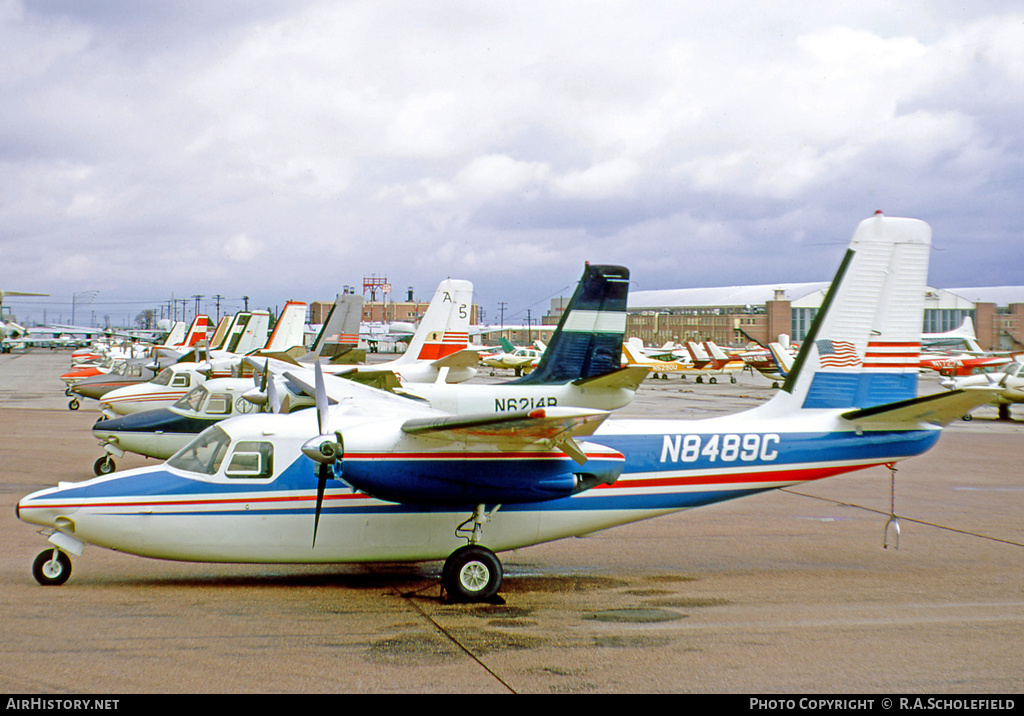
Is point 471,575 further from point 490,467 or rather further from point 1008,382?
point 1008,382

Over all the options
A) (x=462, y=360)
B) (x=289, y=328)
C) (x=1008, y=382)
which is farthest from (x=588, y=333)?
(x=1008, y=382)

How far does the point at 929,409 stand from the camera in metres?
9.17

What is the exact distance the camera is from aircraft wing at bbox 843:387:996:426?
8.28 meters

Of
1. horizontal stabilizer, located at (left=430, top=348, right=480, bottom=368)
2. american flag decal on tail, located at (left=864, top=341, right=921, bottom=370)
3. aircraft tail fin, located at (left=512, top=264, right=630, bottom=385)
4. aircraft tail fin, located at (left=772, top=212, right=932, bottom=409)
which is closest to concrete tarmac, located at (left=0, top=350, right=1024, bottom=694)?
aircraft tail fin, located at (left=772, top=212, right=932, bottom=409)

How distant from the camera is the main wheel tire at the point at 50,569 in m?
8.88

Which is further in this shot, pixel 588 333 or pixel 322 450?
pixel 588 333

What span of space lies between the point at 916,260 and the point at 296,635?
357 inches

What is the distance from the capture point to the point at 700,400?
138 feet

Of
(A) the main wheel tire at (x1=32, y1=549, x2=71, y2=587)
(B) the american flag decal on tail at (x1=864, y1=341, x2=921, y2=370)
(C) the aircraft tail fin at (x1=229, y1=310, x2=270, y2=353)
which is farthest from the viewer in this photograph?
(C) the aircraft tail fin at (x1=229, y1=310, x2=270, y2=353)

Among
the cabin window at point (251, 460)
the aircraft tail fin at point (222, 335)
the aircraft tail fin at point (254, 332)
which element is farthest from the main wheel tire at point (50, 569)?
the aircraft tail fin at point (222, 335)

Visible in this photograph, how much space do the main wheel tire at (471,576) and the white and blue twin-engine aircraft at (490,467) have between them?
0.05 ft

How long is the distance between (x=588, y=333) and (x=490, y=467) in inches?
305

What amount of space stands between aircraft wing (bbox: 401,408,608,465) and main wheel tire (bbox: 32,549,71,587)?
14.3 ft

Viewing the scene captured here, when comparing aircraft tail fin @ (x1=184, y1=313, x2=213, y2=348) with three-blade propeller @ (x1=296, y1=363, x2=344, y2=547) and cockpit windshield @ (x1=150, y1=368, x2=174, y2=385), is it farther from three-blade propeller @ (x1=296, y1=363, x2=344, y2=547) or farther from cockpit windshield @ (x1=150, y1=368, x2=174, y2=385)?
three-blade propeller @ (x1=296, y1=363, x2=344, y2=547)
